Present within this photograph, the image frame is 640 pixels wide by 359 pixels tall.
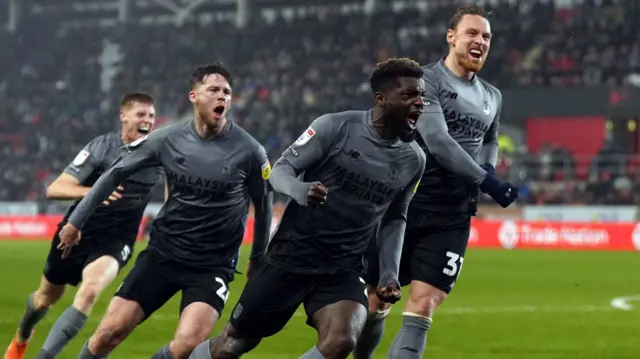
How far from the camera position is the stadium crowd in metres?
32.9

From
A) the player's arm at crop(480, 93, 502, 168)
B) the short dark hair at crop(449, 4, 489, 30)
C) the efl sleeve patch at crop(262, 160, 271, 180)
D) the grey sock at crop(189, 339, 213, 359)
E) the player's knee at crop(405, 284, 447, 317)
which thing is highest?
the short dark hair at crop(449, 4, 489, 30)

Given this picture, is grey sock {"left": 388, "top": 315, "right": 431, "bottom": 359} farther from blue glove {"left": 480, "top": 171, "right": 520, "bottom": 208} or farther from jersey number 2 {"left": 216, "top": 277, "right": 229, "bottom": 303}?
jersey number 2 {"left": 216, "top": 277, "right": 229, "bottom": 303}

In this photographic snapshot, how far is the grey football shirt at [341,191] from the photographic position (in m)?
6.56

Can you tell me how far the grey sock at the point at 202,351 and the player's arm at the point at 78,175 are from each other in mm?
2574

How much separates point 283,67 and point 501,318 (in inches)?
998

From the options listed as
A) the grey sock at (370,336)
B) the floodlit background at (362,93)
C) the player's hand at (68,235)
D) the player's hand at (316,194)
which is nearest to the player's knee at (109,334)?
the player's hand at (68,235)

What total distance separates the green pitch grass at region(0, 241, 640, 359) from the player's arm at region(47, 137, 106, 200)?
1.87m

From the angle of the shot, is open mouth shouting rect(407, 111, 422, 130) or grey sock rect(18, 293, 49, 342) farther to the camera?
grey sock rect(18, 293, 49, 342)

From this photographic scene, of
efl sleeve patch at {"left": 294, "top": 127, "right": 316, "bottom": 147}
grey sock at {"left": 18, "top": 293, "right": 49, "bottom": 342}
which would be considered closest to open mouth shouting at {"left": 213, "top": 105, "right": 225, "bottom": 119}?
efl sleeve patch at {"left": 294, "top": 127, "right": 316, "bottom": 147}

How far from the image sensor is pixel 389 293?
650cm

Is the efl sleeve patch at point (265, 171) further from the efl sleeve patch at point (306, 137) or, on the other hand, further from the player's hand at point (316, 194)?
the player's hand at point (316, 194)

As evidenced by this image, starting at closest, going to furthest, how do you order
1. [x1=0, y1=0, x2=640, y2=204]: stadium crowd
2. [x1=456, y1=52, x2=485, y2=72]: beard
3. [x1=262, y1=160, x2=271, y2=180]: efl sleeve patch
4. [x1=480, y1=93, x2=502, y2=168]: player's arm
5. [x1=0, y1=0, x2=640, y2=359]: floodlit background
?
[x1=262, y1=160, x2=271, y2=180]: efl sleeve patch
[x1=456, y1=52, x2=485, y2=72]: beard
[x1=480, y1=93, x2=502, y2=168]: player's arm
[x1=0, y1=0, x2=640, y2=359]: floodlit background
[x1=0, y1=0, x2=640, y2=204]: stadium crowd

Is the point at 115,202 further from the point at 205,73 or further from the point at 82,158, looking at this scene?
the point at 205,73

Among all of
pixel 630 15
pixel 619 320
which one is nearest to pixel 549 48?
pixel 630 15
